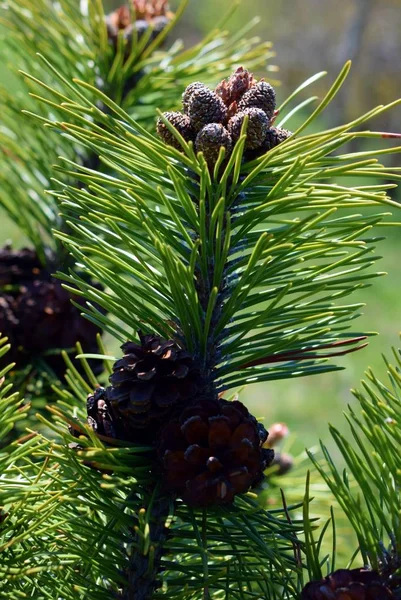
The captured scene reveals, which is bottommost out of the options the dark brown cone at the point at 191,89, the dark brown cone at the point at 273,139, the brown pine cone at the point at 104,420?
the brown pine cone at the point at 104,420

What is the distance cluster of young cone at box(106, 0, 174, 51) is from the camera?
0.68 metres

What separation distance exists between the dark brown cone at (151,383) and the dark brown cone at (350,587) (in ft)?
0.34

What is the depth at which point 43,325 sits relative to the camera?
22.2 inches

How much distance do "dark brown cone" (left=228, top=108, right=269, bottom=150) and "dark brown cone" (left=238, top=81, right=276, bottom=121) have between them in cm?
1

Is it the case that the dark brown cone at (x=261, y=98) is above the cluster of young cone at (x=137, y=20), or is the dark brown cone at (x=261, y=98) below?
below

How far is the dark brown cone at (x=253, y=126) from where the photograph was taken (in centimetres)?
37

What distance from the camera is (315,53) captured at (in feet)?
21.1

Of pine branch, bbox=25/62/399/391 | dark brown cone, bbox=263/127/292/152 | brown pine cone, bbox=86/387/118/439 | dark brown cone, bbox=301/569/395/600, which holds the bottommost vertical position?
dark brown cone, bbox=301/569/395/600

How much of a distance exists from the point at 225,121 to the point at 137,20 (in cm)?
37

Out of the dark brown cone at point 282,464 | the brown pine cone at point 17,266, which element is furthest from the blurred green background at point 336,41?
the brown pine cone at point 17,266

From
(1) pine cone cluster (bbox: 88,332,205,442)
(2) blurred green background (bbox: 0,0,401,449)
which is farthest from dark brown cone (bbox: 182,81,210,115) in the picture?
(2) blurred green background (bbox: 0,0,401,449)

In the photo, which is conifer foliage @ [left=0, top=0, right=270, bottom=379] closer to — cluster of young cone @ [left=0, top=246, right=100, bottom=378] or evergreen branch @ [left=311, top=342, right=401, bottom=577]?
cluster of young cone @ [left=0, top=246, right=100, bottom=378]

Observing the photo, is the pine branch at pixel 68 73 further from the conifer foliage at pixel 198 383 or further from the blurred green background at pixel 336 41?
the blurred green background at pixel 336 41

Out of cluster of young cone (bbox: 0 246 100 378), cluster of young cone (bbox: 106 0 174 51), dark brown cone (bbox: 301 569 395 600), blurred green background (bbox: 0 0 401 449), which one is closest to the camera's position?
dark brown cone (bbox: 301 569 395 600)
